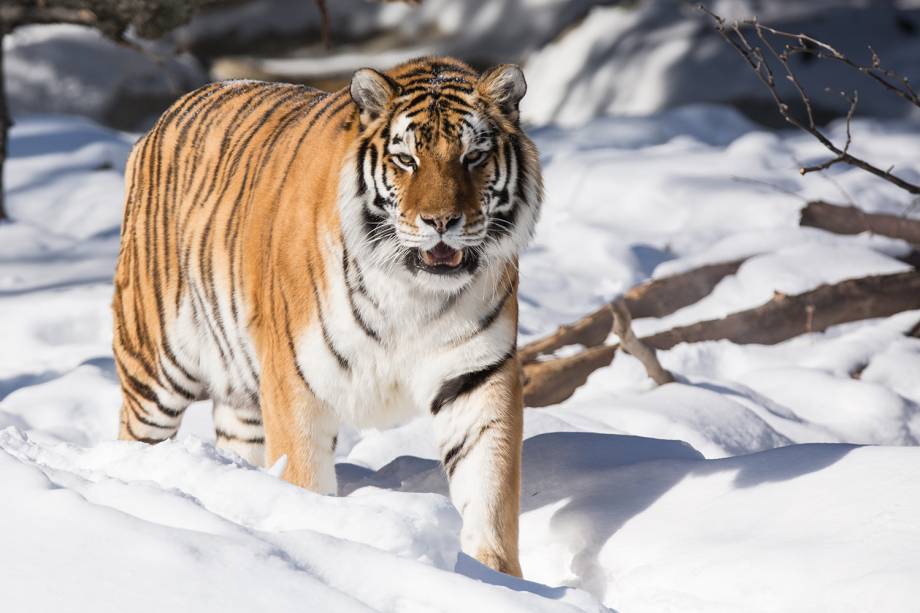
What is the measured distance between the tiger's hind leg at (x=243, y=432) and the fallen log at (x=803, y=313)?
1.16 metres

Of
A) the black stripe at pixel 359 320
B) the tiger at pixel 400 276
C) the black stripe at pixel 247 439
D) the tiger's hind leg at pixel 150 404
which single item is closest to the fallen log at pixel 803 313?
the black stripe at pixel 247 439

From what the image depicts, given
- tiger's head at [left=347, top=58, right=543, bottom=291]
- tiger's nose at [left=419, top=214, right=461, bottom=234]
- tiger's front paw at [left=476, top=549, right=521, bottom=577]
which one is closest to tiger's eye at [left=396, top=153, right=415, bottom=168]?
tiger's head at [left=347, top=58, right=543, bottom=291]

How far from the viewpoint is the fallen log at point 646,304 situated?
420 centimetres

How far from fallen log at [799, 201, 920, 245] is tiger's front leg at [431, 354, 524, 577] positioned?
8.87 feet

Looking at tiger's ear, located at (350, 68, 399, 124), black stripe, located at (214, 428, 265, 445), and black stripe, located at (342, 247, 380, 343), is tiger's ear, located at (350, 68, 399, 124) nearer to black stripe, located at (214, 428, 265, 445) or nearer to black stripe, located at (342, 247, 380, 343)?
black stripe, located at (342, 247, 380, 343)

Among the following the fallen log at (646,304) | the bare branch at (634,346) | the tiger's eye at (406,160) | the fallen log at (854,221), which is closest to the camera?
the tiger's eye at (406,160)

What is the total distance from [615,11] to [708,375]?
6.42m

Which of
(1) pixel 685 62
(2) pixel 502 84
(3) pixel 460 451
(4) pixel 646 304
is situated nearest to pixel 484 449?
(3) pixel 460 451

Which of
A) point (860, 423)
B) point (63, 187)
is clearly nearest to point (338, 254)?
point (860, 423)

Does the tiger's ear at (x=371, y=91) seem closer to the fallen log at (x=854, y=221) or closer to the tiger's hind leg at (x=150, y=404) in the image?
the tiger's hind leg at (x=150, y=404)

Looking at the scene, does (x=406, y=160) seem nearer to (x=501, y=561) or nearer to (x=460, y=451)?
(x=460, y=451)

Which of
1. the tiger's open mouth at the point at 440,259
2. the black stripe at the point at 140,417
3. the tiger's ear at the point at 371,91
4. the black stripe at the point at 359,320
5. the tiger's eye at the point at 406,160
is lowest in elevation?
the black stripe at the point at 140,417

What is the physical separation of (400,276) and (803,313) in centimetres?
229

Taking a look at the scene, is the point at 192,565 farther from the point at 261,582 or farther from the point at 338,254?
the point at 338,254
